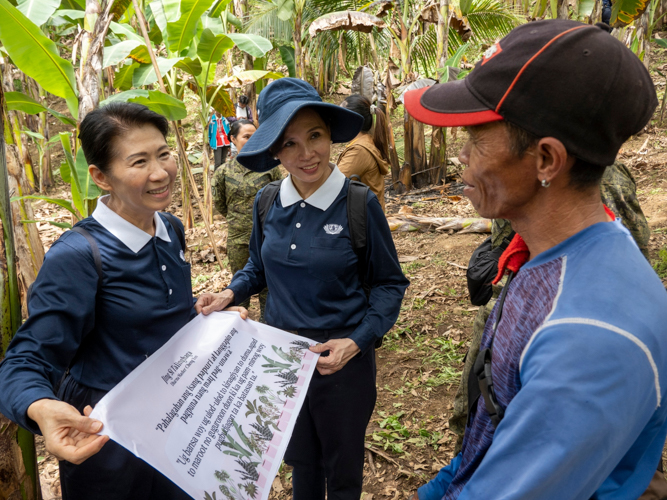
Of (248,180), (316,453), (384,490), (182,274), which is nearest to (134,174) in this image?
(182,274)

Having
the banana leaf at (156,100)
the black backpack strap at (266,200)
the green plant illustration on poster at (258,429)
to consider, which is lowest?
the green plant illustration on poster at (258,429)

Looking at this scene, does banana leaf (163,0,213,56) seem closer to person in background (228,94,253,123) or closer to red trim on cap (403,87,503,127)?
person in background (228,94,253,123)

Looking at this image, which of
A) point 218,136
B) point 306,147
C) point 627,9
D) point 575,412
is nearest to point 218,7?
point 218,136

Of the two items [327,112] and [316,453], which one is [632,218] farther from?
[316,453]

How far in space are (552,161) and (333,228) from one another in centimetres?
102

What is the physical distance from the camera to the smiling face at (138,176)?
1541 mm

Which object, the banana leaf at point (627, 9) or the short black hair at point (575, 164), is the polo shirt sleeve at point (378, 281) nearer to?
the short black hair at point (575, 164)

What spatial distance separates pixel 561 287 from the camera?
2.54 feet

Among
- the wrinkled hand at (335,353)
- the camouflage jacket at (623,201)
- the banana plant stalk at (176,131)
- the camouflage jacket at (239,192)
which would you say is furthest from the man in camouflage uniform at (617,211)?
the banana plant stalk at (176,131)

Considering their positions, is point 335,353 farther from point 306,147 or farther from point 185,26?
point 185,26

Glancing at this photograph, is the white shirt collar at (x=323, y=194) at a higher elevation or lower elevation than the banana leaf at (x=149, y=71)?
lower

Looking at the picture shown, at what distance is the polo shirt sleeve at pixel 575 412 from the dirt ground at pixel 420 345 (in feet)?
6.69

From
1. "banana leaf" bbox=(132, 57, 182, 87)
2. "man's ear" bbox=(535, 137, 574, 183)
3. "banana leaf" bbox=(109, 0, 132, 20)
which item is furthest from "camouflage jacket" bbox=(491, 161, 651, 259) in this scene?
"banana leaf" bbox=(109, 0, 132, 20)

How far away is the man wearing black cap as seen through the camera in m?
0.66
